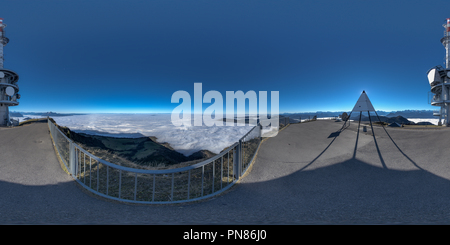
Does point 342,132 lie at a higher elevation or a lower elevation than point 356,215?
higher

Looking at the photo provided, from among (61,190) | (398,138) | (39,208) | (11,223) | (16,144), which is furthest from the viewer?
(398,138)

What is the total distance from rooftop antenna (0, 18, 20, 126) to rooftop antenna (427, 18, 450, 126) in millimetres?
45162

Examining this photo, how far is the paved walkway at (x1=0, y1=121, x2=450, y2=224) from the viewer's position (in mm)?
3510

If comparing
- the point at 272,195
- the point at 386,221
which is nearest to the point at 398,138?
the point at 386,221

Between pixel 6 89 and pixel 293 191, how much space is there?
30005 millimetres

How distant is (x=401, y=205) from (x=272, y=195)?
2.72 m

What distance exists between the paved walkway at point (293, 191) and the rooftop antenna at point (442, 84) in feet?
56.1

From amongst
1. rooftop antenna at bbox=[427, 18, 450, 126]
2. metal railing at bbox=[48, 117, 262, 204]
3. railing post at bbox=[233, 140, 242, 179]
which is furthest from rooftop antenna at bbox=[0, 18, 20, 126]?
rooftop antenna at bbox=[427, 18, 450, 126]

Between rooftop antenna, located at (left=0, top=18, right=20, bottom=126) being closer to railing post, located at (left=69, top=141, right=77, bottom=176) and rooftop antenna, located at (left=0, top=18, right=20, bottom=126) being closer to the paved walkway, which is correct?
the paved walkway

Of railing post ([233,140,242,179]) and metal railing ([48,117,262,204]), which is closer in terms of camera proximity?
metal railing ([48,117,262,204])

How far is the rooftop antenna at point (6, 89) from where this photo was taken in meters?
20.0

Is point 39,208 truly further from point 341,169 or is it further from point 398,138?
point 398,138

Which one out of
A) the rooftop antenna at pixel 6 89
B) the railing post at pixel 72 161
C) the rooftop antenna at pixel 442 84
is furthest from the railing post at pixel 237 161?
the rooftop antenna at pixel 6 89

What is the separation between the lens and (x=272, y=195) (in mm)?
4602
